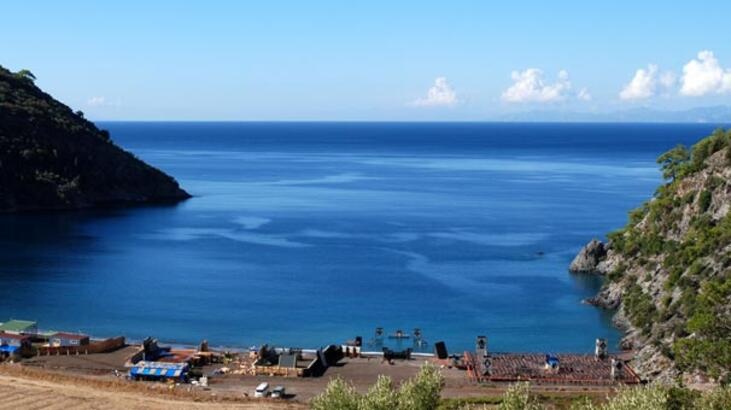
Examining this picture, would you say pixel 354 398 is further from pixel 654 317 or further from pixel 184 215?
pixel 184 215

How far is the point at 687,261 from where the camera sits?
82.2 metres

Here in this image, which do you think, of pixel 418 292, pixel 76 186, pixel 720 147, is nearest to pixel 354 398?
pixel 418 292

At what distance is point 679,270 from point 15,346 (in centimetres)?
5685

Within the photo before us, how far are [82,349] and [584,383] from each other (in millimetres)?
38911

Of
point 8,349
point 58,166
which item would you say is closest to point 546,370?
point 8,349

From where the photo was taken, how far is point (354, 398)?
1740 inches

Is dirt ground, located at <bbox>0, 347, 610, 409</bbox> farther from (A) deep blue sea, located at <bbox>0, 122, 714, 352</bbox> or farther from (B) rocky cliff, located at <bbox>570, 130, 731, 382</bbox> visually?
(A) deep blue sea, located at <bbox>0, 122, 714, 352</bbox>

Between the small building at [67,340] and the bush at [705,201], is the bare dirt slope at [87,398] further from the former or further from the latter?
the bush at [705,201]

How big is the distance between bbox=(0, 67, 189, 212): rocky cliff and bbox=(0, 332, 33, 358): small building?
10007 centimetres

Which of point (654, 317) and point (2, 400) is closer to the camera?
point (2, 400)

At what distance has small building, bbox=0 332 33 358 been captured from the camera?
7031cm

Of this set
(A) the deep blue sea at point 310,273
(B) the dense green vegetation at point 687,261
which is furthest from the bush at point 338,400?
(A) the deep blue sea at point 310,273

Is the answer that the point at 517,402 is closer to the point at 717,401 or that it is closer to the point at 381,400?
the point at 381,400

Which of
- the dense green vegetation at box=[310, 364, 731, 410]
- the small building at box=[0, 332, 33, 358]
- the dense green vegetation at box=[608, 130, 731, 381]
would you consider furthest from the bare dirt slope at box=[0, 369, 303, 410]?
the dense green vegetation at box=[608, 130, 731, 381]
